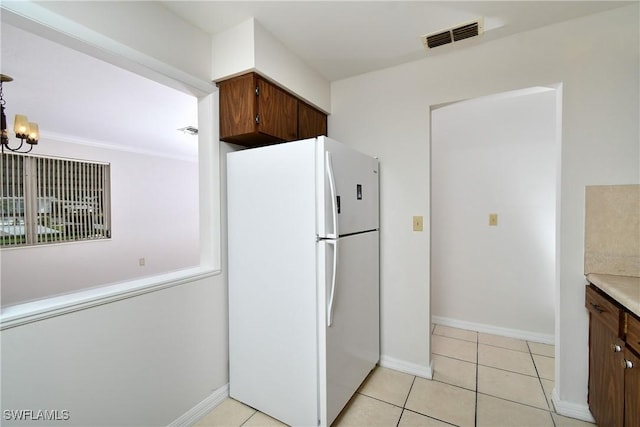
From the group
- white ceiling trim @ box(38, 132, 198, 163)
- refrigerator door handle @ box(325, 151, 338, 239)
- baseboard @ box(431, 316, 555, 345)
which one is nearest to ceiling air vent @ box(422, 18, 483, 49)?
refrigerator door handle @ box(325, 151, 338, 239)

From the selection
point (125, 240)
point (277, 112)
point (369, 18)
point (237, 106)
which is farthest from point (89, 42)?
point (125, 240)

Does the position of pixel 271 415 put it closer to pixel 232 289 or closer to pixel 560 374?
pixel 232 289

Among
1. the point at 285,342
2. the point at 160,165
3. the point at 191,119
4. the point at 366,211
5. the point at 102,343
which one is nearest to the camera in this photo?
the point at 102,343

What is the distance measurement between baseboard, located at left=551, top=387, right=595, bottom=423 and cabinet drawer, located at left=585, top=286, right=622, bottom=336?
0.59m

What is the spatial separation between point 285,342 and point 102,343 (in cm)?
91

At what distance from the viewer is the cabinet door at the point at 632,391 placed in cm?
108

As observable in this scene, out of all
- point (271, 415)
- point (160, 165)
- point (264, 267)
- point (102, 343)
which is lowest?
point (271, 415)

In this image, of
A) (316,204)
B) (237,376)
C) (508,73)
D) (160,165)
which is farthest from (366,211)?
(160,165)

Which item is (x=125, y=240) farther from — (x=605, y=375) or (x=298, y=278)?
(x=605, y=375)

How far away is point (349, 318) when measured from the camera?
5.85 feet

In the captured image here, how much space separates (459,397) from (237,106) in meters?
2.48

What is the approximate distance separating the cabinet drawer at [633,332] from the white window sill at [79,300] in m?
2.16

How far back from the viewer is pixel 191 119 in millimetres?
3457

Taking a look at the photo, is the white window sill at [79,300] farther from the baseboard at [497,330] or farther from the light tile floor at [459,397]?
the baseboard at [497,330]
